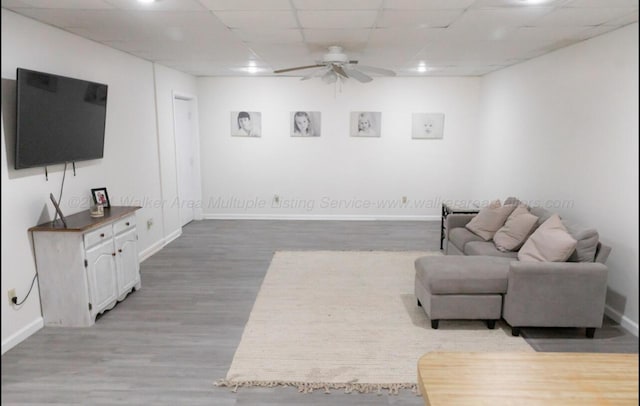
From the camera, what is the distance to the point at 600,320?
125 inches

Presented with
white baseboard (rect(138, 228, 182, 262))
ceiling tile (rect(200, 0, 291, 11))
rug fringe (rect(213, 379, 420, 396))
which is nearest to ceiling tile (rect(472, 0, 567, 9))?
ceiling tile (rect(200, 0, 291, 11))

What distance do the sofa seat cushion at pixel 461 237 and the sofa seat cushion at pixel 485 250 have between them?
11cm

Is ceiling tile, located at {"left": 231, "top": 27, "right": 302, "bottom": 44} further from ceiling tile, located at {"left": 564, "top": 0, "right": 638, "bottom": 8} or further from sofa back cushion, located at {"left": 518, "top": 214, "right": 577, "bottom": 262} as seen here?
sofa back cushion, located at {"left": 518, "top": 214, "right": 577, "bottom": 262}

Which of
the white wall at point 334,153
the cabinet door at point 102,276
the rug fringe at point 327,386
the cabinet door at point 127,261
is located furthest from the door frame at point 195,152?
the rug fringe at point 327,386

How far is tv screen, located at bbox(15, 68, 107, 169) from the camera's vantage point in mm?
2975

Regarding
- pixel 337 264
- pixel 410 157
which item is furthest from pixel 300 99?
pixel 337 264

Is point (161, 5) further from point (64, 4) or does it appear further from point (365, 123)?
point (365, 123)

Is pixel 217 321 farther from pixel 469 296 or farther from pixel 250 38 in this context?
pixel 250 38

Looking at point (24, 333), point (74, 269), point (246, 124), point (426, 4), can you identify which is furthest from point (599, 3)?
point (246, 124)

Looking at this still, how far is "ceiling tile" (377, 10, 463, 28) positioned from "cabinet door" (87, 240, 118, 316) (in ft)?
9.71

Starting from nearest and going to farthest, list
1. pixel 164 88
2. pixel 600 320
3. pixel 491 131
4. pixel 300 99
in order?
pixel 600 320
pixel 164 88
pixel 491 131
pixel 300 99

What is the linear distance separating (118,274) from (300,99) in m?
4.34

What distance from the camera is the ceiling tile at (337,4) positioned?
278 centimetres

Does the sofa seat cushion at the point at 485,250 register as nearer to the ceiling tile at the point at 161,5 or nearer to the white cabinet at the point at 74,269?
the ceiling tile at the point at 161,5
